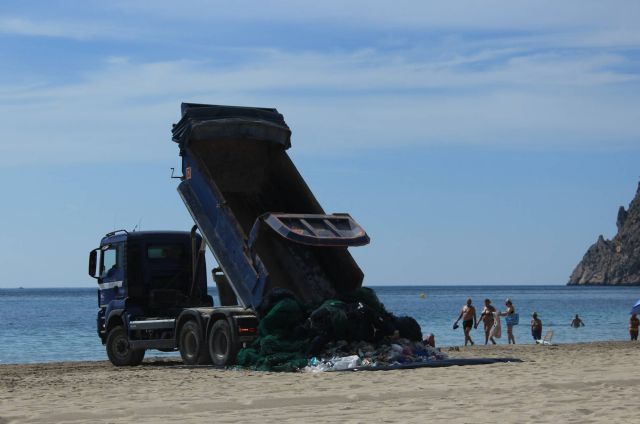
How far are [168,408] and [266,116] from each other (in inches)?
374

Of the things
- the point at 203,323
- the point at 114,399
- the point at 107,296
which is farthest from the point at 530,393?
the point at 107,296

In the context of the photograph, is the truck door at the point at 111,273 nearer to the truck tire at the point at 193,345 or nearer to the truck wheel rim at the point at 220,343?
the truck tire at the point at 193,345

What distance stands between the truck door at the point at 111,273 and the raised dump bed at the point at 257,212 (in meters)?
2.25

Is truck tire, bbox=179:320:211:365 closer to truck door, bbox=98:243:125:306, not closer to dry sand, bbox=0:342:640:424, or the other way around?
dry sand, bbox=0:342:640:424

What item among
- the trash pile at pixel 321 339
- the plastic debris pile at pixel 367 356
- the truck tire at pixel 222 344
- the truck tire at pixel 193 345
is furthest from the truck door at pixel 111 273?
the plastic debris pile at pixel 367 356

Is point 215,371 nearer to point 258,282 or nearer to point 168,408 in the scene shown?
point 258,282

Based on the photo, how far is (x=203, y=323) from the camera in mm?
21438

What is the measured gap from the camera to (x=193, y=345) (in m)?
21.9

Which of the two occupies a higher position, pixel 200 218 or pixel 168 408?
pixel 200 218

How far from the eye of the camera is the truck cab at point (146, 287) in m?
23.0

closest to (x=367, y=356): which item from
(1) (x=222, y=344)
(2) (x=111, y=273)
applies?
(1) (x=222, y=344)

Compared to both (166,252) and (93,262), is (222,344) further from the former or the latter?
(93,262)

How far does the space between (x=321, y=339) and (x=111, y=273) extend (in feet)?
19.9

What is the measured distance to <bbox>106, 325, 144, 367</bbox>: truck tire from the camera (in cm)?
2373
